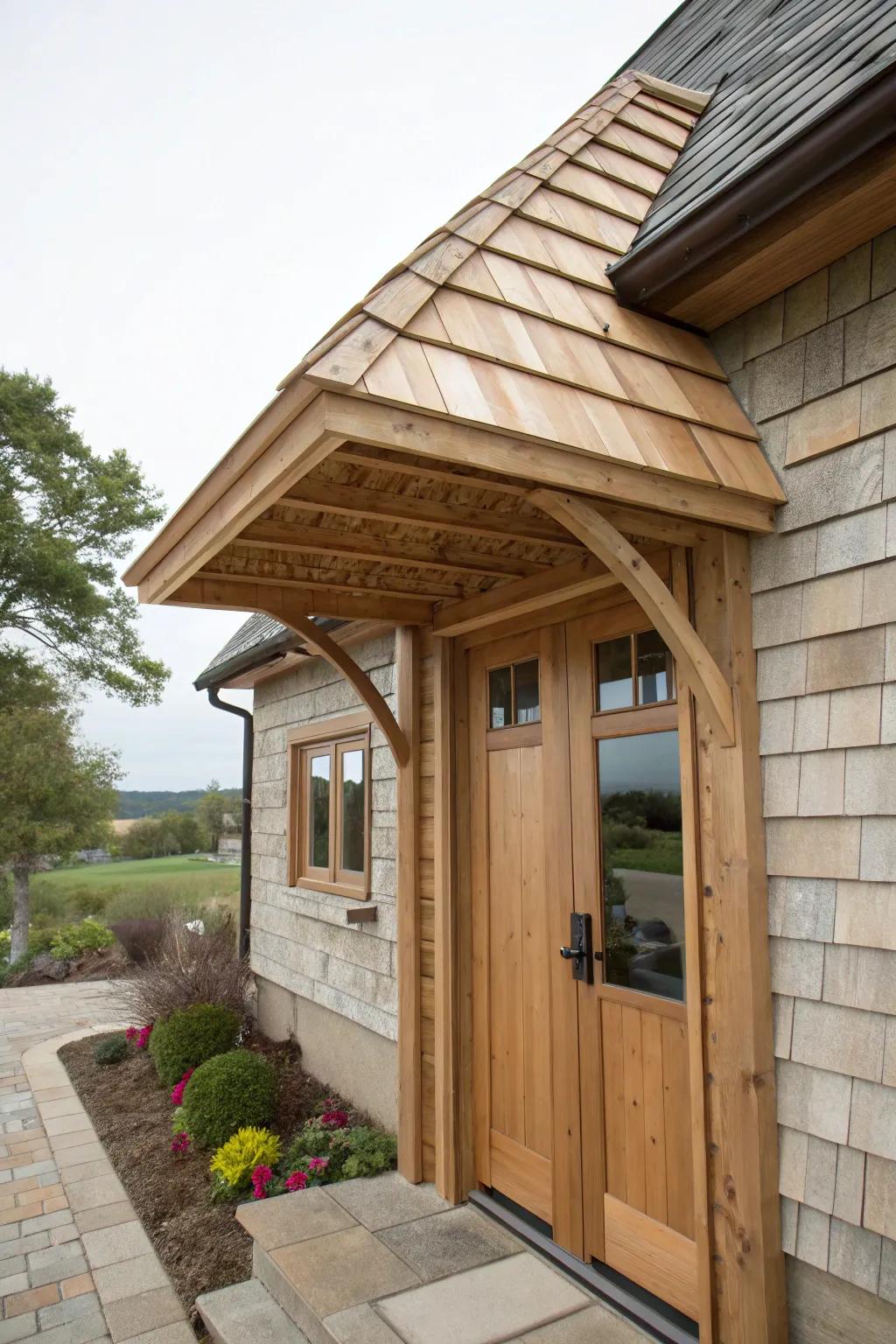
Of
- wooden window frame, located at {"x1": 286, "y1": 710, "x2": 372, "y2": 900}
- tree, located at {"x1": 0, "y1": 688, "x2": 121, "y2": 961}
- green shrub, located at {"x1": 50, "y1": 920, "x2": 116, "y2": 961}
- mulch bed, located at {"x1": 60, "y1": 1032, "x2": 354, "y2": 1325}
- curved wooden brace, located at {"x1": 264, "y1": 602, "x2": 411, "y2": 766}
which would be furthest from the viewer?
tree, located at {"x1": 0, "y1": 688, "x2": 121, "y2": 961}

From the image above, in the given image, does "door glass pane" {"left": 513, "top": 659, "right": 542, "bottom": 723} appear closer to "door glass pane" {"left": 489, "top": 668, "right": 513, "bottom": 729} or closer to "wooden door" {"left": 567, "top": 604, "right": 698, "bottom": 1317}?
"door glass pane" {"left": 489, "top": 668, "right": 513, "bottom": 729}

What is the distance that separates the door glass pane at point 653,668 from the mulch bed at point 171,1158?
9.25ft

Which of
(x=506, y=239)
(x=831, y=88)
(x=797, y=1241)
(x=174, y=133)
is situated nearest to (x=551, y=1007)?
(x=797, y=1241)

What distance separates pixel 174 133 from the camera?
14.6 meters

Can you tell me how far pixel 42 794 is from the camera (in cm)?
1195

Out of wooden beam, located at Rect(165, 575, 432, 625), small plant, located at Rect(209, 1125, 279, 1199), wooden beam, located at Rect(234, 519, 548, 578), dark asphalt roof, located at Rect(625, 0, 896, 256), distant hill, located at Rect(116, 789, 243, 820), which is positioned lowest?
small plant, located at Rect(209, 1125, 279, 1199)

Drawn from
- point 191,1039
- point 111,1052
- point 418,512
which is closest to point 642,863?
point 418,512

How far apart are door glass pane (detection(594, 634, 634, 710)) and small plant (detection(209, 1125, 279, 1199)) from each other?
2825mm

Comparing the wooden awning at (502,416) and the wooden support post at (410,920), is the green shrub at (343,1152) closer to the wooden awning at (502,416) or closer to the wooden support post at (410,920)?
the wooden support post at (410,920)

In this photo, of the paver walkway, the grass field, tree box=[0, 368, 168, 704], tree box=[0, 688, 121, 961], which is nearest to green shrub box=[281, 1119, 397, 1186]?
the paver walkway

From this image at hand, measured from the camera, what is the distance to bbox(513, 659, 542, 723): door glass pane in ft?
11.3

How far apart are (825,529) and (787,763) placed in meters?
0.63

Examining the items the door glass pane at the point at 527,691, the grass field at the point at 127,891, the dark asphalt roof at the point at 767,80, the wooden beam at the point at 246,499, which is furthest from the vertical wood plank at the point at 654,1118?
the grass field at the point at 127,891

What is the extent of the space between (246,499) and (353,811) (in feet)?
11.0
